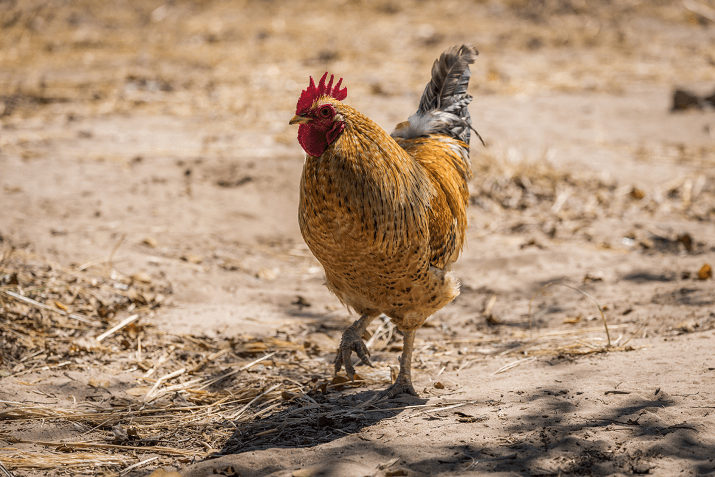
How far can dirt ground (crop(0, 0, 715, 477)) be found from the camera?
272cm

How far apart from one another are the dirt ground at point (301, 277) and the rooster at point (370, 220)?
0.54 m

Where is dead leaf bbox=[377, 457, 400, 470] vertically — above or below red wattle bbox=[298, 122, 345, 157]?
below

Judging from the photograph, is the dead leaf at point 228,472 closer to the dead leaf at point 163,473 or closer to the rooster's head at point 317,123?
the dead leaf at point 163,473

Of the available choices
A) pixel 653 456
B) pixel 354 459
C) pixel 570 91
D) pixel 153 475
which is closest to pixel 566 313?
pixel 653 456

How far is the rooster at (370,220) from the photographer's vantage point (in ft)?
9.05

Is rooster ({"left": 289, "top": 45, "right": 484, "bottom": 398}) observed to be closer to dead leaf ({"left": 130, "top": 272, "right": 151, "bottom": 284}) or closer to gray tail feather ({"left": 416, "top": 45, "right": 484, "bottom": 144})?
gray tail feather ({"left": 416, "top": 45, "right": 484, "bottom": 144})

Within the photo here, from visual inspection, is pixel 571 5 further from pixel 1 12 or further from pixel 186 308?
pixel 186 308

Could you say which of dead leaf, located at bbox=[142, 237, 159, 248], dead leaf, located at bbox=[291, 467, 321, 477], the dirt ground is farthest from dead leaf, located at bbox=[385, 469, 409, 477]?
dead leaf, located at bbox=[142, 237, 159, 248]

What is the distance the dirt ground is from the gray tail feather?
1472 millimetres

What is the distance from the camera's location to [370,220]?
2.77 m

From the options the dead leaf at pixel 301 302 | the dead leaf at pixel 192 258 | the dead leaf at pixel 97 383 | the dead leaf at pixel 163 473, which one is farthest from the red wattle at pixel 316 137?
the dead leaf at pixel 192 258

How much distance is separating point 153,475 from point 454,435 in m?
1.30

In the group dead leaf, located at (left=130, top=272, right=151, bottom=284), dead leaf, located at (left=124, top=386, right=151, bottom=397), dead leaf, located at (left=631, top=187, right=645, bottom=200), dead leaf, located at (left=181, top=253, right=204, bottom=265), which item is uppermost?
dead leaf, located at (left=631, top=187, right=645, bottom=200)

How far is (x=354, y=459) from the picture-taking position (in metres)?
2.52
